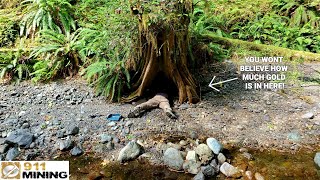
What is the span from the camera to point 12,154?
174 inches

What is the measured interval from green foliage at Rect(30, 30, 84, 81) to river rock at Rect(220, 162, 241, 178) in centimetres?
395

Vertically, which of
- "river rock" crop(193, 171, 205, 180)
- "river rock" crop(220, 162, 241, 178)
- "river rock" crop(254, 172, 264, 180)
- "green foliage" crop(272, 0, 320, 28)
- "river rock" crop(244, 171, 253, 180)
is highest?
"green foliage" crop(272, 0, 320, 28)

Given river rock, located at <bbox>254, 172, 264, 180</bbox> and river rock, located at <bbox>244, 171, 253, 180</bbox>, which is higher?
river rock, located at <bbox>244, 171, 253, 180</bbox>

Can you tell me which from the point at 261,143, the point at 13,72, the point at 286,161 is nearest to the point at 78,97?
the point at 13,72

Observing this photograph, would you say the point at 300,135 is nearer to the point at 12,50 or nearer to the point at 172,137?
the point at 172,137

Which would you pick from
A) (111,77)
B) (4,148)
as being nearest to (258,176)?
(111,77)

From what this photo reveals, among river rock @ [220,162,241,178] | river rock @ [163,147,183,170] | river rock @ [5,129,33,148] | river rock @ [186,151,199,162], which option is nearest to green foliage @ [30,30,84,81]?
river rock @ [5,129,33,148]

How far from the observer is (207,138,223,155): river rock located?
14.1 feet

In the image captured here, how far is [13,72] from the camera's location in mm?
6738

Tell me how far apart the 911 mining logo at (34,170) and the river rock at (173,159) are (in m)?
1.30

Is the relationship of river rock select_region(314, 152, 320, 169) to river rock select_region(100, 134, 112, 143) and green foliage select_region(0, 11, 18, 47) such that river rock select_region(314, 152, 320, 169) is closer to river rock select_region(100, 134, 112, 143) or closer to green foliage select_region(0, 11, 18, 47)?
river rock select_region(100, 134, 112, 143)

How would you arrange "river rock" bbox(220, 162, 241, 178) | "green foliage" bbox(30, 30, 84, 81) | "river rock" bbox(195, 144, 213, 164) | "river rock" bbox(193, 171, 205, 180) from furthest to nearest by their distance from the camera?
1. "green foliage" bbox(30, 30, 84, 81)
2. "river rock" bbox(195, 144, 213, 164)
3. "river rock" bbox(220, 162, 241, 178)
4. "river rock" bbox(193, 171, 205, 180)

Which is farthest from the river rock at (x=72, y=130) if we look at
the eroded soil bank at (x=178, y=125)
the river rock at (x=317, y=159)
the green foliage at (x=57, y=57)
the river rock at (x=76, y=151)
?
the river rock at (x=317, y=159)

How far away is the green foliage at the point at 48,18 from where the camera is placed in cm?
727
